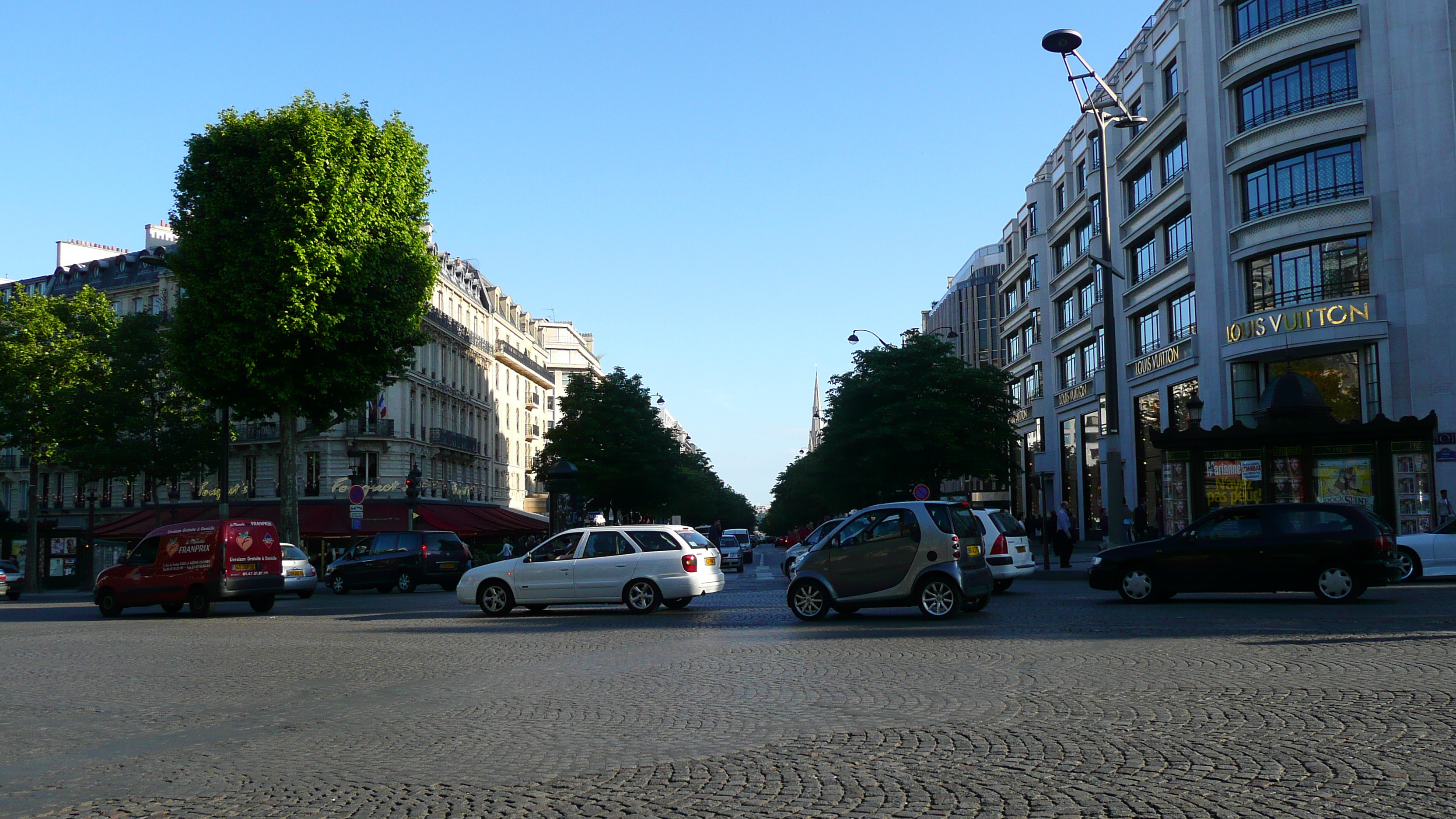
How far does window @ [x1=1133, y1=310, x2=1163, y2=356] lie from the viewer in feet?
146

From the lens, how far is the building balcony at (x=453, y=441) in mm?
60125

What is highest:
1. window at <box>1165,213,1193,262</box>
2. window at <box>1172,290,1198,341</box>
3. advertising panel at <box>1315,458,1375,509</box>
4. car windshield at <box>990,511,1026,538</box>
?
window at <box>1165,213,1193,262</box>

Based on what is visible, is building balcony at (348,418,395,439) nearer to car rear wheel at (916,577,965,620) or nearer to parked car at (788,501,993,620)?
parked car at (788,501,993,620)

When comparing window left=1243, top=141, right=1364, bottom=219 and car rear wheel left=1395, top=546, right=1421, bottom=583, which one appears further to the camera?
window left=1243, top=141, right=1364, bottom=219

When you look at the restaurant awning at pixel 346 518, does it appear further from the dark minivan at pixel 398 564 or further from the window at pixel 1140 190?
the window at pixel 1140 190

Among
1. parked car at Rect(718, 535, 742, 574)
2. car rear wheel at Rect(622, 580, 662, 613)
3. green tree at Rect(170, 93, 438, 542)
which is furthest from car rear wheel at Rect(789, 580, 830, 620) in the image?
parked car at Rect(718, 535, 742, 574)

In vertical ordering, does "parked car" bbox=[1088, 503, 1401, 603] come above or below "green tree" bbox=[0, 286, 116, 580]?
below

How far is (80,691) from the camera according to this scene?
433 inches

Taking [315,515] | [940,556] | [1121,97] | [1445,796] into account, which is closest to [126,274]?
[315,515]

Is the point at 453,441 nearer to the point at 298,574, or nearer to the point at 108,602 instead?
the point at 298,574

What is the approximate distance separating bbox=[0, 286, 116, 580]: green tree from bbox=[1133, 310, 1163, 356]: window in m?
38.5

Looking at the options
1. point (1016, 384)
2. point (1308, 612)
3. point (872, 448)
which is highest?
point (1016, 384)

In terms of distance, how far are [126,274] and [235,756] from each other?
Result: 61.5 metres

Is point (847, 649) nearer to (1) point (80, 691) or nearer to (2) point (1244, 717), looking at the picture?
(2) point (1244, 717)
